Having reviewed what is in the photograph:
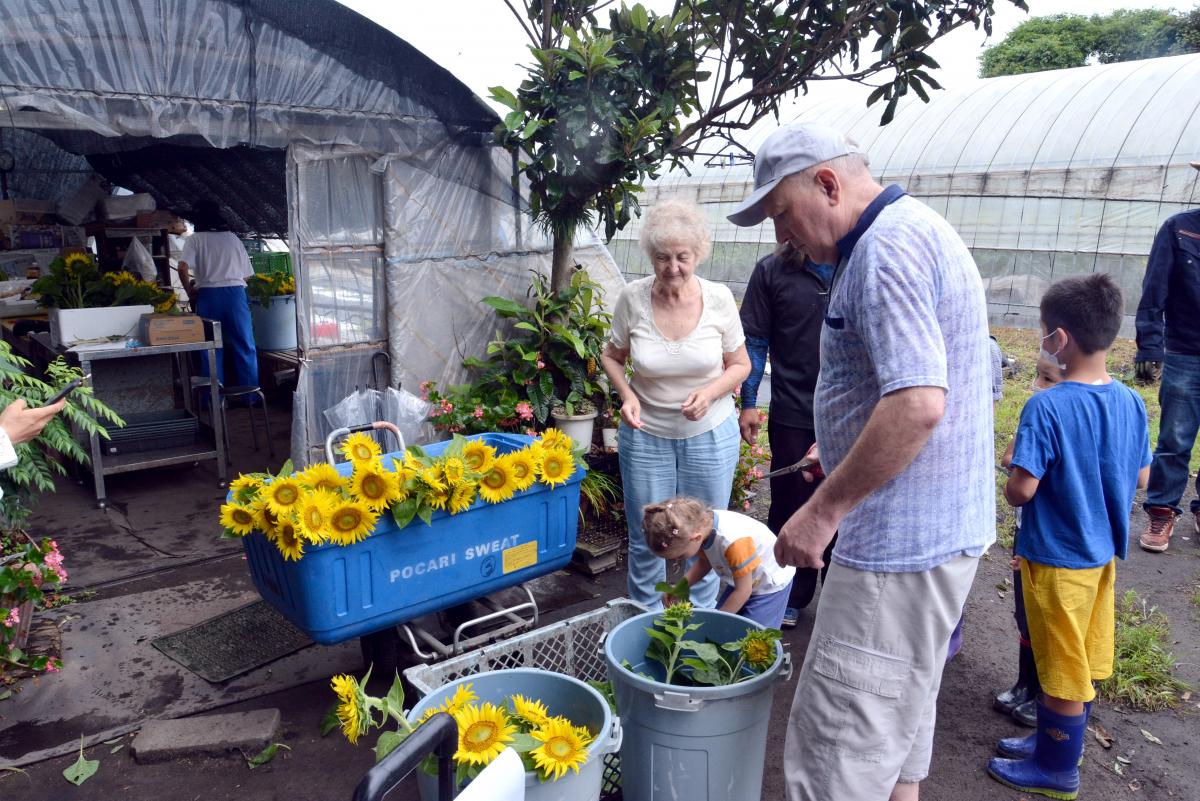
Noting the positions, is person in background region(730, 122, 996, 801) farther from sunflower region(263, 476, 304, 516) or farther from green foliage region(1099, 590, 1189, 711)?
green foliage region(1099, 590, 1189, 711)

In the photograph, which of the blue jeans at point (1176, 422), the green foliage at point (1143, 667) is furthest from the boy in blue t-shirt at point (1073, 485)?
the blue jeans at point (1176, 422)

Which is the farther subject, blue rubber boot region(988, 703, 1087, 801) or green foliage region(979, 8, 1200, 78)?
green foliage region(979, 8, 1200, 78)

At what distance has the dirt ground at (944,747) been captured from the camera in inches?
116

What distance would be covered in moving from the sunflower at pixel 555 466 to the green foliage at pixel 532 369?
6.85 feet

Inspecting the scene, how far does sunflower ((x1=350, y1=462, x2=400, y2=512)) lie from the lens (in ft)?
→ 9.16

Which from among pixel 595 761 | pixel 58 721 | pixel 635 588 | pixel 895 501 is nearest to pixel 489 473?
pixel 635 588

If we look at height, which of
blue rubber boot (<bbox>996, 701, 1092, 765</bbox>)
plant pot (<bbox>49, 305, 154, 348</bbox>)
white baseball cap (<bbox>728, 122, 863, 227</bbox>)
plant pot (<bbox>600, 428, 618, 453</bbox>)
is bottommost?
blue rubber boot (<bbox>996, 701, 1092, 765</bbox>)

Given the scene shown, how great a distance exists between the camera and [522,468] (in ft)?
10.3

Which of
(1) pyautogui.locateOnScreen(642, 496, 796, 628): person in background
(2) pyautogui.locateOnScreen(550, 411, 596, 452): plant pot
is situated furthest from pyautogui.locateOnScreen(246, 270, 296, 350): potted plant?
(1) pyautogui.locateOnScreen(642, 496, 796, 628): person in background

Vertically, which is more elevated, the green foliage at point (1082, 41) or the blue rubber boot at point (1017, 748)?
the green foliage at point (1082, 41)

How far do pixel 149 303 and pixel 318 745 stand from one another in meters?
4.88

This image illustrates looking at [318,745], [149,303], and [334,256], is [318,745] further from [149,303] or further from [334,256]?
[149,303]

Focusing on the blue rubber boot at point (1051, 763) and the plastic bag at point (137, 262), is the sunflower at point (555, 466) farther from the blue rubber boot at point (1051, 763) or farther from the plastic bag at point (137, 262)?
the plastic bag at point (137, 262)

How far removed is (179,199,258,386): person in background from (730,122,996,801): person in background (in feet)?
23.6
